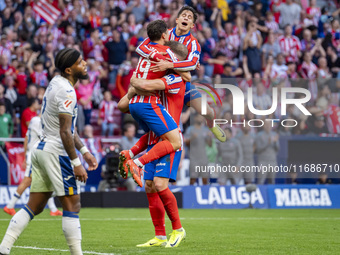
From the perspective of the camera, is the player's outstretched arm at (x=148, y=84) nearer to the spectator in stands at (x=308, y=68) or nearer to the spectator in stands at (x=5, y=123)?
the spectator in stands at (x=5, y=123)

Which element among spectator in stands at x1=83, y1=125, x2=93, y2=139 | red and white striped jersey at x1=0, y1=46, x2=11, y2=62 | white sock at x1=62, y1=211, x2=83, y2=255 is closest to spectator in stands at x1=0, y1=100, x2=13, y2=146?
spectator in stands at x1=83, y1=125, x2=93, y2=139

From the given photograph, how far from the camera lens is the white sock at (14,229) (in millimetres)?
7528

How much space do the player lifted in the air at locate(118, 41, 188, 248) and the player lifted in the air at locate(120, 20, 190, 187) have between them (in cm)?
13

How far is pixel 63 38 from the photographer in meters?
22.3

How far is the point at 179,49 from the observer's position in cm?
988

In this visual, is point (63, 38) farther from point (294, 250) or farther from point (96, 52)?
point (294, 250)

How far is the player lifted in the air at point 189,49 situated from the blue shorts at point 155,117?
1.75 ft

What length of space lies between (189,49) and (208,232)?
3.44 metres

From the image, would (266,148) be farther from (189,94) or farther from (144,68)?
(144,68)

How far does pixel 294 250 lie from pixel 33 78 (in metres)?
13.4

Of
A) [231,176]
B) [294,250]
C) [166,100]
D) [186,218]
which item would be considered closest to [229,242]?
[294,250]

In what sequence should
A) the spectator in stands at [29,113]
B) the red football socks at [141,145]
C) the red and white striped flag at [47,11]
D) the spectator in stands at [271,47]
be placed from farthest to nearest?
1. the spectator in stands at [271,47]
2. the red and white striped flag at [47,11]
3. the spectator in stands at [29,113]
4. the red football socks at [141,145]

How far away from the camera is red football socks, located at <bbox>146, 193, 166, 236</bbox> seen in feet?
32.2

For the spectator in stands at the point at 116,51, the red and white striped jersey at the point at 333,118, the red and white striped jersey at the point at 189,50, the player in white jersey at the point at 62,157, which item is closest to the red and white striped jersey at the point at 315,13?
the red and white striped jersey at the point at 333,118
